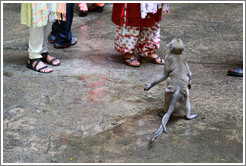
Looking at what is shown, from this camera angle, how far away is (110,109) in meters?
3.01

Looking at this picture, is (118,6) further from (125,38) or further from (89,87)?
(89,87)

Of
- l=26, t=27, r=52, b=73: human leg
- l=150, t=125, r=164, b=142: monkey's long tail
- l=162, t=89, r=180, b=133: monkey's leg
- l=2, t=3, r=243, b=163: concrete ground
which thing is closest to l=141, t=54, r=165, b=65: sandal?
l=2, t=3, r=243, b=163: concrete ground

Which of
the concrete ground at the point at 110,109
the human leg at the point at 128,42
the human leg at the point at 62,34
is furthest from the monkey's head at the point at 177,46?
the human leg at the point at 62,34

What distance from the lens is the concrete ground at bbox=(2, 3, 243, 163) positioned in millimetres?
2414

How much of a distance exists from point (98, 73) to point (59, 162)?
1.65 metres

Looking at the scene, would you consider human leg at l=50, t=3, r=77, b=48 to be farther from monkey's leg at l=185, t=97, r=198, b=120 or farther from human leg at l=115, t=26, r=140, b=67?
monkey's leg at l=185, t=97, r=198, b=120

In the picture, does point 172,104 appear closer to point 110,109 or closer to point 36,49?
point 110,109

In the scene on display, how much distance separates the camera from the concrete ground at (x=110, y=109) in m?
2.41

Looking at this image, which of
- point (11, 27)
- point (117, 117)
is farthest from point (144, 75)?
point (11, 27)

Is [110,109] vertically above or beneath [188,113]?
beneath

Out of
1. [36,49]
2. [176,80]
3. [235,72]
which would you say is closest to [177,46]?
[176,80]

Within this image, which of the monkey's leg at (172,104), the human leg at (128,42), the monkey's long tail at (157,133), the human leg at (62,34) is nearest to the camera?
the monkey's long tail at (157,133)

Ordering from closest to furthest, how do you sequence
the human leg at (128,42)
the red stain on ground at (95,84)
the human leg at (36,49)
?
the red stain on ground at (95,84) < the human leg at (36,49) < the human leg at (128,42)

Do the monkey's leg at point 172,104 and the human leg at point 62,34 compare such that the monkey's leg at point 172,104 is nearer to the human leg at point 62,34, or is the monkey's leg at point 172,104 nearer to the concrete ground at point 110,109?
the concrete ground at point 110,109
